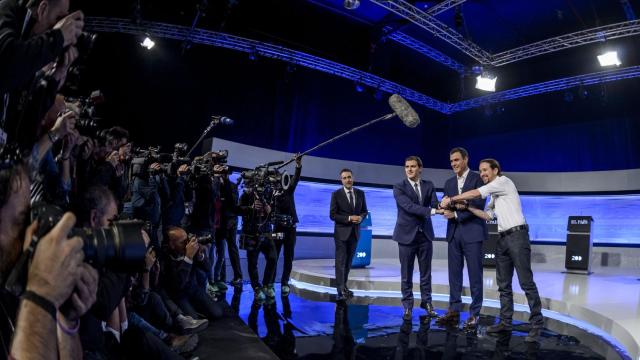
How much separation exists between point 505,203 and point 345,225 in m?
1.88

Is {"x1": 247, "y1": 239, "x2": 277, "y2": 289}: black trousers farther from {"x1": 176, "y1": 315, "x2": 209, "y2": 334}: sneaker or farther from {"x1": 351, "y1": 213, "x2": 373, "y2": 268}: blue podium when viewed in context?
{"x1": 351, "y1": 213, "x2": 373, "y2": 268}: blue podium

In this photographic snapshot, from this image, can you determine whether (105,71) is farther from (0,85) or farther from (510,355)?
(510,355)

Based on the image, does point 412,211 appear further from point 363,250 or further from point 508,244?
point 363,250

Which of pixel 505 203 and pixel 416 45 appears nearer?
pixel 505 203

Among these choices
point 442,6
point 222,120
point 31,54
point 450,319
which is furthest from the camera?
point 442,6

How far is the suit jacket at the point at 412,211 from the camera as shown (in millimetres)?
4422

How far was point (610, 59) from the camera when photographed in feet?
26.8

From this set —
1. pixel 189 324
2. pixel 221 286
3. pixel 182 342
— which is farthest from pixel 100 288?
pixel 221 286

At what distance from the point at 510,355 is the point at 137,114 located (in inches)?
273

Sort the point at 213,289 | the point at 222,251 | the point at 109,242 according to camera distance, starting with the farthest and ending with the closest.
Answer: the point at 222,251 → the point at 213,289 → the point at 109,242

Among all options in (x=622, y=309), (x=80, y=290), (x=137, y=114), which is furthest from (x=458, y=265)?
(x=137, y=114)

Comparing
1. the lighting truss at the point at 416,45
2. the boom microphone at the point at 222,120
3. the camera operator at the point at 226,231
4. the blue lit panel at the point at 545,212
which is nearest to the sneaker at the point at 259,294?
the camera operator at the point at 226,231

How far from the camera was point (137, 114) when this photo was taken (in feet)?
25.6

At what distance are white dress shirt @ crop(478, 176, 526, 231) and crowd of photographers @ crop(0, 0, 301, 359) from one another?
2.55m
